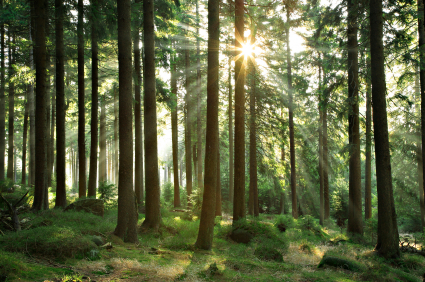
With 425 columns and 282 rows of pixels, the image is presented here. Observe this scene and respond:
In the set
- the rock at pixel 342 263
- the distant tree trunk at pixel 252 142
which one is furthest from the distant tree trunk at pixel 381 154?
the distant tree trunk at pixel 252 142

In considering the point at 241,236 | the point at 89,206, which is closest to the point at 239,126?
the point at 241,236

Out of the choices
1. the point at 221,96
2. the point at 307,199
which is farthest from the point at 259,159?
the point at 307,199

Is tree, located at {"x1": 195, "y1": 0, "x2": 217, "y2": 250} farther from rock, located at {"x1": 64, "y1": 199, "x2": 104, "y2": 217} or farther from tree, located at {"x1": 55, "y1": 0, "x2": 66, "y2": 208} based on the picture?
tree, located at {"x1": 55, "y1": 0, "x2": 66, "y2": 208}

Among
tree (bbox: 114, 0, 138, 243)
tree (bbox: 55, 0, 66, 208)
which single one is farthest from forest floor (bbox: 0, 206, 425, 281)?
tree (bbox: 55, 0, 66, 208)

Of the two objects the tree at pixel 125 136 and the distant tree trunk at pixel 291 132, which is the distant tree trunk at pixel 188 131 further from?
the tree at pixel 125 136

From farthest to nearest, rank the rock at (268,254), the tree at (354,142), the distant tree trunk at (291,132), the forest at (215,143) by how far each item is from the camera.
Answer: the distant tree trunk at (291,132) → the tree at (354,142) → the rock at (268,254) → the forest at (215,143)

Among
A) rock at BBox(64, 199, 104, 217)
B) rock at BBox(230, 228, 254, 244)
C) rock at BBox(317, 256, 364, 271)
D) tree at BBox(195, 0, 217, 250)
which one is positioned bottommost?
rock at BBox(230, 228, 254, 244)

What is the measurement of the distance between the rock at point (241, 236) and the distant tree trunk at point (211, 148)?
2788mm

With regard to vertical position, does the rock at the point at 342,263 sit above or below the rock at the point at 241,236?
above

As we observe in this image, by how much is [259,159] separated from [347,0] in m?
9.97

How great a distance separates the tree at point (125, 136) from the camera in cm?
837

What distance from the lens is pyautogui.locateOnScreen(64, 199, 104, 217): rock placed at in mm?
11453

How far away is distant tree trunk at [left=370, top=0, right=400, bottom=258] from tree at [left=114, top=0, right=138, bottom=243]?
8369mm

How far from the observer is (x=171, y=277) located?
205 inches
